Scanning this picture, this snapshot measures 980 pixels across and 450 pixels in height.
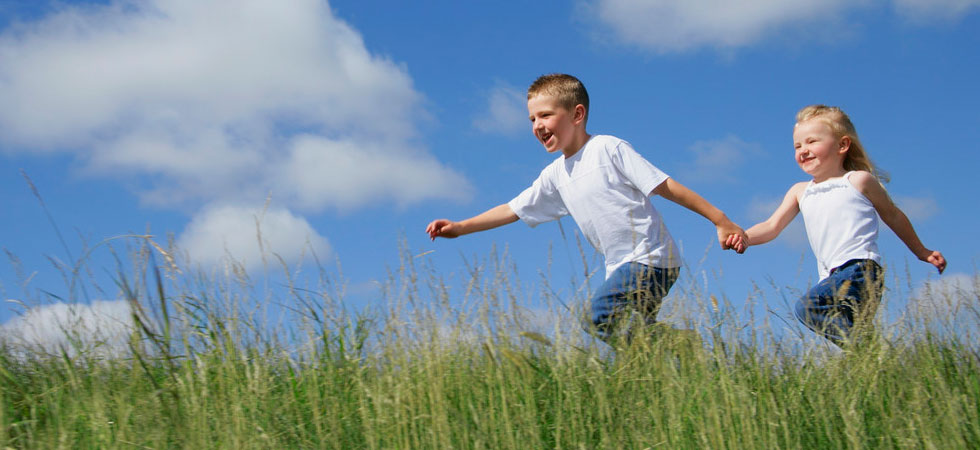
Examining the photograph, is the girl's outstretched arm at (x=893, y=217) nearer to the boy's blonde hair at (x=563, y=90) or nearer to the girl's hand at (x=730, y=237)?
the girl's hand at (x=730, y=237)

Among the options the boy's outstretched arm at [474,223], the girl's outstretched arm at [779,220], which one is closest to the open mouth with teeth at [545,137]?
the boy's outstretched arm at [474,223]

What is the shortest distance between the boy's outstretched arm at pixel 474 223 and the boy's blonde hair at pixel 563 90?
0.66 meters

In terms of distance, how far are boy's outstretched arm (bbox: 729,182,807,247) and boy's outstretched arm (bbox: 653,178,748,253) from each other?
0.44m

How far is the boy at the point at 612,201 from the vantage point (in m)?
3.76

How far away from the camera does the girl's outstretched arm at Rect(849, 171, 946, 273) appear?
4.02 m

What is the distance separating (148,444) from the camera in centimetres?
308

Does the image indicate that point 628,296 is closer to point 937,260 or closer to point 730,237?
point 730,237

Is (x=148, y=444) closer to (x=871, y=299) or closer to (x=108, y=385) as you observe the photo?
(x=108, y=385)

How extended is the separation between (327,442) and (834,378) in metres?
2.09

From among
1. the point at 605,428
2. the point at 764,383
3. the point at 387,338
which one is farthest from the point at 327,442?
the point at 764,383

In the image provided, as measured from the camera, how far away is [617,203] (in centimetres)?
388

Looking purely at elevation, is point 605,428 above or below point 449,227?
below

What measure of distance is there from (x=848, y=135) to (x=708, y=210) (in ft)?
3.56

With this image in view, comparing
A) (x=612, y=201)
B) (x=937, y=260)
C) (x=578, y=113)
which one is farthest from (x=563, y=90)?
(x=937, y=260)
